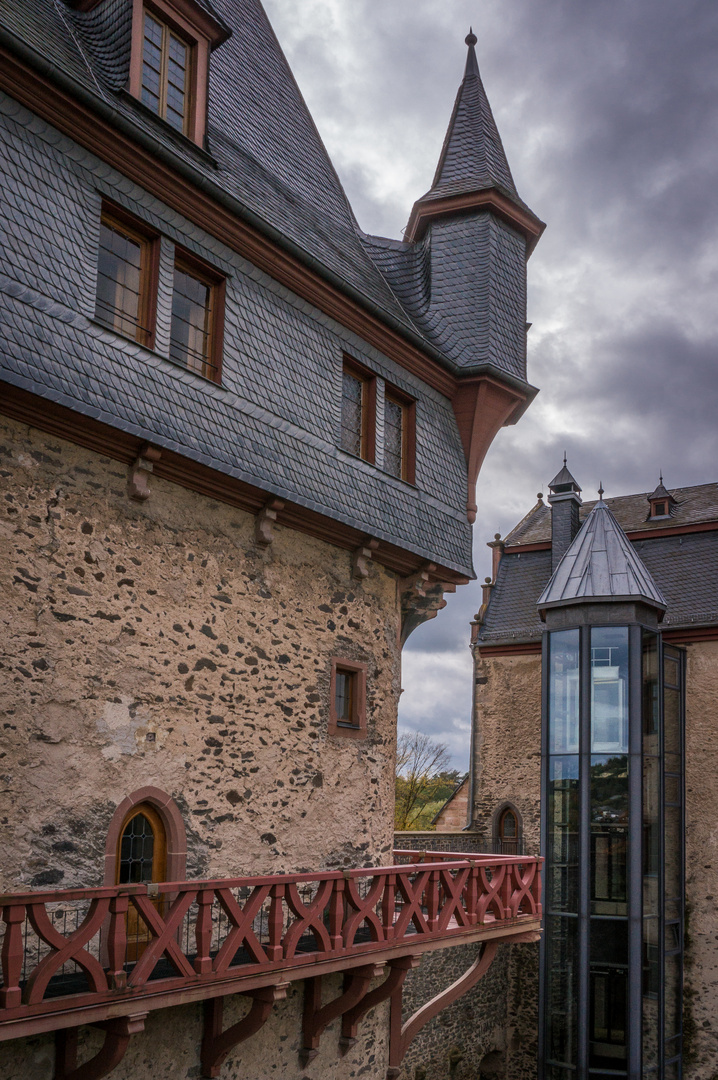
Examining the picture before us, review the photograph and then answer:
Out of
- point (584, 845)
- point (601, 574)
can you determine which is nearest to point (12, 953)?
point (584, 845)

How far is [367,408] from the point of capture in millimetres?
11031

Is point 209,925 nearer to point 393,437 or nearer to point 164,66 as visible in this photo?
point 393,437

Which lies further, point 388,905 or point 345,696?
point 345,696

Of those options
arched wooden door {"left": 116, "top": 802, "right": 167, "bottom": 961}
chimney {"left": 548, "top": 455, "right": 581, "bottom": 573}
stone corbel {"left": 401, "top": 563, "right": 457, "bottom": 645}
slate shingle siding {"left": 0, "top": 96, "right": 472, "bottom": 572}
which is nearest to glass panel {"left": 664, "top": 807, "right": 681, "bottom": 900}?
chimney {"left": 548, "top": 455, "right": 581, "bottom": 573}

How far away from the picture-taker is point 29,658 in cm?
729

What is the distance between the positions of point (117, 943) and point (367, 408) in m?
6.28

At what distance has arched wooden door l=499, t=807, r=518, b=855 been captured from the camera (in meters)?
22.2

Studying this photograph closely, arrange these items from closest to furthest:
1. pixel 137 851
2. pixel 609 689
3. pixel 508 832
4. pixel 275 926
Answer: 1. pixel 275 926
2. pixel 137 851
3. pixel 609 689
4. pixel 508 832

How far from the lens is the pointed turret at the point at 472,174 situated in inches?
491

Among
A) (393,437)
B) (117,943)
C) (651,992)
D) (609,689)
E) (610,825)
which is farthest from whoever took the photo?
(609,689)

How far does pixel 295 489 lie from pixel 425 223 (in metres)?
5.22

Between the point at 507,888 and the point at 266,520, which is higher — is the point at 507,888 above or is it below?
below

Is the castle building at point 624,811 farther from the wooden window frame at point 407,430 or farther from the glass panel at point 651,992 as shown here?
the wooden window frame at point 407,430

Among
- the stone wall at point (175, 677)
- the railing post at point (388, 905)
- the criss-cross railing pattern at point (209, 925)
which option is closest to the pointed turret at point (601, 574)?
the criss-cross railing pattern at point (209, 925)
